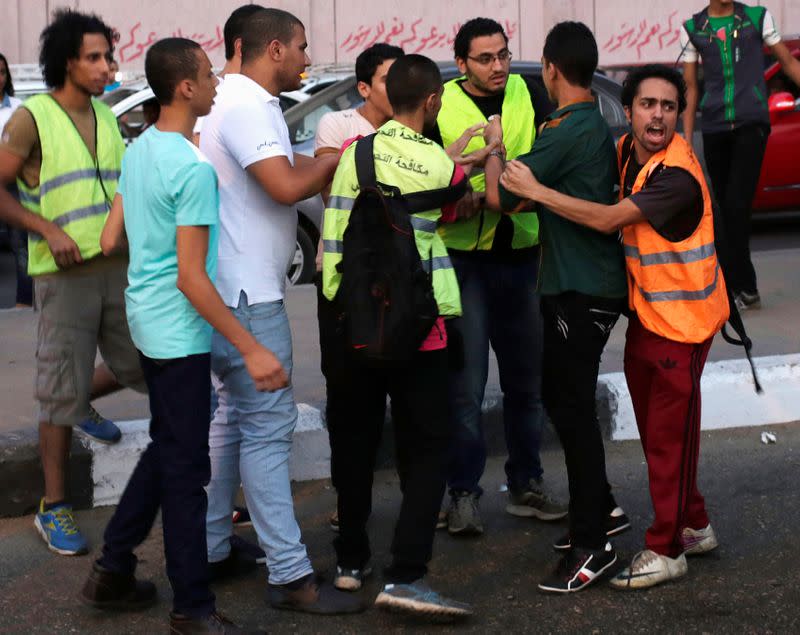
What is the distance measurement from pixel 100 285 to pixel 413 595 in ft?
5.25

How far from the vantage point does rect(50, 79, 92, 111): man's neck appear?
16.2 feet

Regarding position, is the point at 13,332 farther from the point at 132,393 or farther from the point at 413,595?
the point at 413,595

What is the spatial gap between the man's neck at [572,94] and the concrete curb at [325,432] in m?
1.79

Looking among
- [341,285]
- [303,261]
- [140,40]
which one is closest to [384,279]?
[341,285]

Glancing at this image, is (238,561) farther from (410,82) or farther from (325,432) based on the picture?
(410,82)

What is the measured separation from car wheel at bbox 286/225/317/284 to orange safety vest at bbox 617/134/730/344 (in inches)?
206

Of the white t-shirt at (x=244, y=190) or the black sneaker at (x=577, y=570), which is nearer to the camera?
the white t-shirt at (x=244, y=190)

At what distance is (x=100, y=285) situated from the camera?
4934 mm

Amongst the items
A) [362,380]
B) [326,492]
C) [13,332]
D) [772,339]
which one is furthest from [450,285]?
[13,332]

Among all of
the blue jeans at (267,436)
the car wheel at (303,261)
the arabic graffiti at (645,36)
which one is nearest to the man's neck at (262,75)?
the blue jeans at (267,436)

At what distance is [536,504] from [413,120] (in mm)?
1654

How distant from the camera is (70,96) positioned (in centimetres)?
494

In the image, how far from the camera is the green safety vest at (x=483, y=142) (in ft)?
16.2

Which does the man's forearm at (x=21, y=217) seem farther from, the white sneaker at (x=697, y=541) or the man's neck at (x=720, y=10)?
the man's neck at (x=720, y=10)
